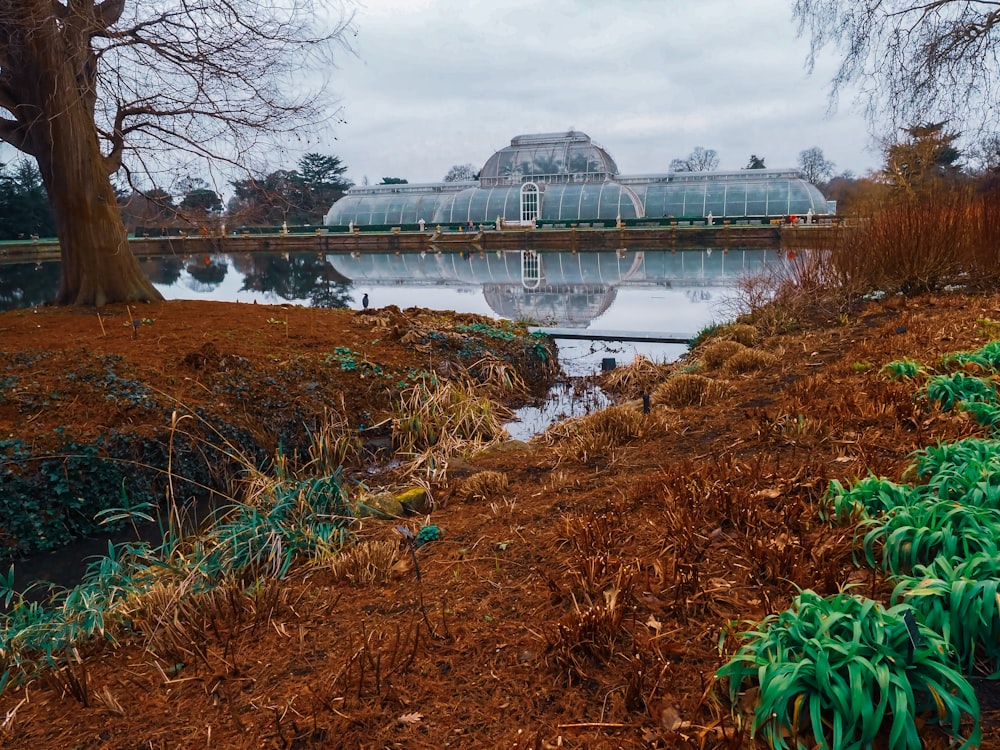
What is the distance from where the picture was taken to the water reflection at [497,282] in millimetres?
13945

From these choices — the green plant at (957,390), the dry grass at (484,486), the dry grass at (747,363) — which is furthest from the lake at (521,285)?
the green plant at (957,390)

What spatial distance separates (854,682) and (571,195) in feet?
131

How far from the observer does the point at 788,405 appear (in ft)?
14.7

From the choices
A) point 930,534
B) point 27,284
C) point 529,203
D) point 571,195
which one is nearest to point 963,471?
point 930,534

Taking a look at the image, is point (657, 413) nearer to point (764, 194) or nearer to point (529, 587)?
point (529, 587)

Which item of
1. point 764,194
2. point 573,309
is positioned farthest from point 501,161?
point 573,309

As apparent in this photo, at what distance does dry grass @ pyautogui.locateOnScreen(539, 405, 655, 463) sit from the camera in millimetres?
4559

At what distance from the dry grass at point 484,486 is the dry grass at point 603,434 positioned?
565 mm

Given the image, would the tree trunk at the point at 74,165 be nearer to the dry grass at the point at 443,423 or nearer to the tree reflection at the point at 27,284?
the dry grass at the point at 443,423

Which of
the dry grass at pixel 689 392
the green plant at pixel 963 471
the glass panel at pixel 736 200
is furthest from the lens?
the glass panel at pixel 736 200

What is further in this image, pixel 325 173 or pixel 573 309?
pixel 325 173

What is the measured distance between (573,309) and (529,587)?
1170 centimetres

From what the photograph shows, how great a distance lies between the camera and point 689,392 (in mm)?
5957

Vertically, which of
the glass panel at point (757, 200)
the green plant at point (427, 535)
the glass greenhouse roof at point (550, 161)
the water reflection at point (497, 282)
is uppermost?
the glass greenhouse roof at point (550, 161)
